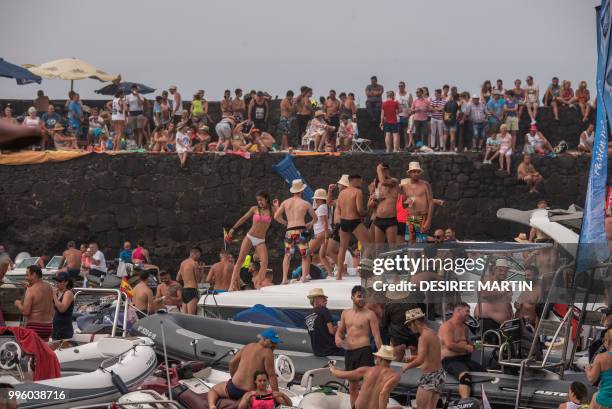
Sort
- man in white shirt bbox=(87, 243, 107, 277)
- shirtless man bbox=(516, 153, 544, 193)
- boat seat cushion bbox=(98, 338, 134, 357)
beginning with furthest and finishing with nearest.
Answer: shirtless man bbox=(516, 153, 544, 193) → man in white shirt bbox=(87, 243, 107, 277) → boat seat cushion bbox=(98, 338, 134, 357)

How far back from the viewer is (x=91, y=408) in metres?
11.2

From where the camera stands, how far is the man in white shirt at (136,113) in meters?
27.3

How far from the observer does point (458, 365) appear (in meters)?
12.3

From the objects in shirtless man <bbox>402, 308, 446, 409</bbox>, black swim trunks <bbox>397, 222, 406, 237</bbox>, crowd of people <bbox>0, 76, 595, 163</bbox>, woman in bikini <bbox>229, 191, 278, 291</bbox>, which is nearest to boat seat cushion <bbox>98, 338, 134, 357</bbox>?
shirtless man <bbox>402, 308, 446, 409</bbox>

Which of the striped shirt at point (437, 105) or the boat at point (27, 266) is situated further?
the striped shirt at point (437, 105)

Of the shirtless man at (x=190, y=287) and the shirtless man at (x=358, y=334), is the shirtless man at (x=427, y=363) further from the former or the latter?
the shirtless man at (x=190, y=287)

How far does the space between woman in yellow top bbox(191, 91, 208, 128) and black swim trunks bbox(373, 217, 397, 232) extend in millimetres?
12000

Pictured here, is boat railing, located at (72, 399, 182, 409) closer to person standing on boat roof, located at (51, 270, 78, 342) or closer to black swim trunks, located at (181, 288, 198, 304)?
person standing on boat roof, located at (51, 270, 78, 342)

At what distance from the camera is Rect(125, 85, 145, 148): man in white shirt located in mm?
27328

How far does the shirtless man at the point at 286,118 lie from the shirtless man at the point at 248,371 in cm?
1569

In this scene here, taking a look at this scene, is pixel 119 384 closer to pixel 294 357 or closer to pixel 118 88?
pixel 294 357

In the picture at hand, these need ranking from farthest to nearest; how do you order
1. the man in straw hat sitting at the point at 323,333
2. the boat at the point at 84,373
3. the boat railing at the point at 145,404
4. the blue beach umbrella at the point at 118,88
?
1. the blue beach umbrella at the point at 118,88
2. the man in straw hat sitting at the point at 323,333
3. the boat at the point at 84,373
4. the boat railing at the point at 145,404

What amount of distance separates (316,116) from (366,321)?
49.1 feet

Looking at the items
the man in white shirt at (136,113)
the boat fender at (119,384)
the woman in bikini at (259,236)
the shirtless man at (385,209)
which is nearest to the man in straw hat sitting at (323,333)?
the boat fender at (119,384)
